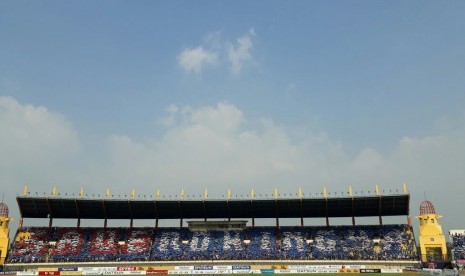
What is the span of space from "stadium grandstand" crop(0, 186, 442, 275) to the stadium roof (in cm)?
A: 19

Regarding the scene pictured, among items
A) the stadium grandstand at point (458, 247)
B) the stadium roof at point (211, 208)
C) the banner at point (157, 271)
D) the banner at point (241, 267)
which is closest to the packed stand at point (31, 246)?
the stadium roof at point (211, 208)

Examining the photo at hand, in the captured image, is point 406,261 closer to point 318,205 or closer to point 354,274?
point 354,274

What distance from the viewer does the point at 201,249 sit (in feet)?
250

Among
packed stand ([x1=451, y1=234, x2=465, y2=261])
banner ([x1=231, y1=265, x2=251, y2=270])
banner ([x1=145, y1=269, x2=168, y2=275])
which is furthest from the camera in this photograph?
banner ([x1=231, y1=265, x2=251, y2=270])

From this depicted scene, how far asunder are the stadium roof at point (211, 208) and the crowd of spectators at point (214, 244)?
319 cm

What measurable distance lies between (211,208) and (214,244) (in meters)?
7.11

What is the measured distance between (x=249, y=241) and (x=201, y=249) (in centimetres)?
963

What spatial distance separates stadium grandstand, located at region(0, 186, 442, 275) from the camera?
7131 centimetres

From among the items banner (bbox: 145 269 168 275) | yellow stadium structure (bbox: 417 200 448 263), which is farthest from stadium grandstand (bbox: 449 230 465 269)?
banner (bbox: 145 269 168 275)

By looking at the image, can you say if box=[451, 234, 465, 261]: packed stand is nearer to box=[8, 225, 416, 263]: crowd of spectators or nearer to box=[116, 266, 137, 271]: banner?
box=[8, 225, 416, 263]: crowd of spectators

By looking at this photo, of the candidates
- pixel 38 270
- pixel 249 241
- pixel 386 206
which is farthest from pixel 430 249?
pixel 38 270

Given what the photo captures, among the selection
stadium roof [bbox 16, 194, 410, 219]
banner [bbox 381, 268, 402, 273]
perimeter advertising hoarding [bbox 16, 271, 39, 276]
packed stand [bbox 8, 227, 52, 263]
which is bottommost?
perimeter advertising hoarding [bbox 16, 271, 39, 276]

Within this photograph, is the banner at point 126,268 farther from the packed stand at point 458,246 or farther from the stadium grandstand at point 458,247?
the packed stand at point 458,246

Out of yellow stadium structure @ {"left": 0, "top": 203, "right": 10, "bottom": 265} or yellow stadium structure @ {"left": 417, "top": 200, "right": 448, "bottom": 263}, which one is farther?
yellow stadium structure @ {"left": 0, "top": 203, "right": 10, "bottom": 265}
